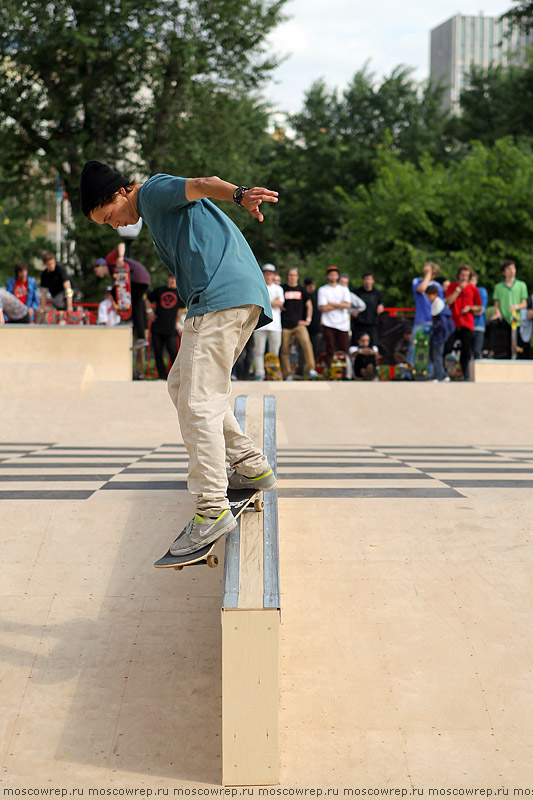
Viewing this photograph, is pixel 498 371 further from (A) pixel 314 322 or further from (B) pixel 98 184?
(B) pixel 98 184

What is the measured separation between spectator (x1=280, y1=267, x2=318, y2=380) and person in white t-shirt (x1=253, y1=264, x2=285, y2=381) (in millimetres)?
183

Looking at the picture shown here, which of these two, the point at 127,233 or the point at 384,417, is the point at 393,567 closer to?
the point at 384,417

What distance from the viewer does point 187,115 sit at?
24156mm

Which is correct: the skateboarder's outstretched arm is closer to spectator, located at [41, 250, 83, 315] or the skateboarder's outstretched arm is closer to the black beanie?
the black beanie

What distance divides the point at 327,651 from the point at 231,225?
1.93 m

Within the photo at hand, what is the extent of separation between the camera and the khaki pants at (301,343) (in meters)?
13.5

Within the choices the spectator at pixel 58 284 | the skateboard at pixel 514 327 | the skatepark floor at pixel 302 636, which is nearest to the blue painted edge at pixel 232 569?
the skatepark floor at pixel 302 636

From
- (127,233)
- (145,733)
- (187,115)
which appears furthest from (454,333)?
(187,115)

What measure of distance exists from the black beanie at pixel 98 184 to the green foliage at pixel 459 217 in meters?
19.2

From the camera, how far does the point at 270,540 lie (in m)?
3.45

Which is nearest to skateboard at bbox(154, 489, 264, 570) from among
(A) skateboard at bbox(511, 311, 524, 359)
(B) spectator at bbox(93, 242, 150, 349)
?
(B) spectator at bbox(93, 242, 150, 349)

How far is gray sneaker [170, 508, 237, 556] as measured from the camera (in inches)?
136

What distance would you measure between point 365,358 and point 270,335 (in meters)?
1.92

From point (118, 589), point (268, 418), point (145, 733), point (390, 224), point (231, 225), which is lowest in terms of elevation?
point (145, 733)
